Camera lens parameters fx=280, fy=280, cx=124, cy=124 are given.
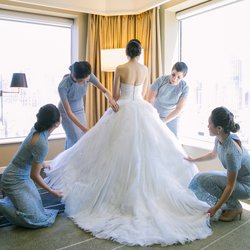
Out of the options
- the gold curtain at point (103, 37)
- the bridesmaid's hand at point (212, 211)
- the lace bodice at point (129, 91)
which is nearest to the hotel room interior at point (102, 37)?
the gold curtain at point (103, 37)

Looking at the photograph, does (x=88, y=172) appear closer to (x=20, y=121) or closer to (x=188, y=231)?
(x=188, y=231)

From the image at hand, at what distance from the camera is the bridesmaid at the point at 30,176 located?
212cm

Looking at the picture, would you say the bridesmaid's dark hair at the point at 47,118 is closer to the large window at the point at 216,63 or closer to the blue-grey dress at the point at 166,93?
the blue-grey dress at the point at 166,93

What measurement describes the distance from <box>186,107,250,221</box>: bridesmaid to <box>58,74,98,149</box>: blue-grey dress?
1354 mm

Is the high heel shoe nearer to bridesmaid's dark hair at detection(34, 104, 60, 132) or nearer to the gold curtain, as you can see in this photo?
bridesmaid's dark hair at detection(34, 104, 60, 132)

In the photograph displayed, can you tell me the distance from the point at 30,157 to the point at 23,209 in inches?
15.5

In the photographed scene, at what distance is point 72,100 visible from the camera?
2975 mm

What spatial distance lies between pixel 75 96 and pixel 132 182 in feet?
4.00

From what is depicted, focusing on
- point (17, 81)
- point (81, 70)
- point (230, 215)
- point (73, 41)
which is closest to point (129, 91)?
point (81, 70)

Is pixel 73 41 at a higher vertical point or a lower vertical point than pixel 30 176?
higher

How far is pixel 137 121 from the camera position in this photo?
243 centimetres

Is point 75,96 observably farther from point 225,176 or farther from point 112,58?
point 225,176

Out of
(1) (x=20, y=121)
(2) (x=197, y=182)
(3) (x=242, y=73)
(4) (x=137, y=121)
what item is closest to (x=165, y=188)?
(2) (x=197, y=182)

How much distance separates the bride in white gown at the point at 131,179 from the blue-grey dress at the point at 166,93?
1.57 feet
